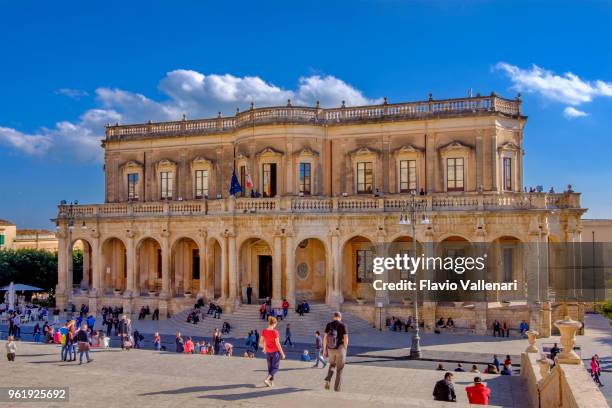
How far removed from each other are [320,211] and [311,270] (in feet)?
14.3

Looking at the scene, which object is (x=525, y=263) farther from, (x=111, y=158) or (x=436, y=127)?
(x=111, y=158)

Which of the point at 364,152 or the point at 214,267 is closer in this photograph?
the point at 364,152

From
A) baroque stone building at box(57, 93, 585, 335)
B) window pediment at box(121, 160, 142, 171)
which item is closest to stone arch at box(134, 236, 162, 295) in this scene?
baroque stone building at box(57, 93, 585, 335)

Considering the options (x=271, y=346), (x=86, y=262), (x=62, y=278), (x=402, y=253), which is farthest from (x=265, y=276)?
(x=271, y=346)

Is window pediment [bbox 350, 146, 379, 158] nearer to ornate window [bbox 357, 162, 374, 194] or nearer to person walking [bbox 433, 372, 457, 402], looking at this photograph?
ornate window [bbox 357, 162, 374, 194]

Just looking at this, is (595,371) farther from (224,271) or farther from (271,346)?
(224,271)

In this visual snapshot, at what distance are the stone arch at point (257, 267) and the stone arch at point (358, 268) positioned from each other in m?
4.79

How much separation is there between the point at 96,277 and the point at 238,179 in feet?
38.2

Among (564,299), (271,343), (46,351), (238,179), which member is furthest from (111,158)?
(271,343)

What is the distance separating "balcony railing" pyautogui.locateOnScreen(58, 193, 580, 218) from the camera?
3484cm

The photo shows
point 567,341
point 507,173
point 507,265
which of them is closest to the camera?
point 567,341

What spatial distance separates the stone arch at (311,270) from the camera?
128 ft

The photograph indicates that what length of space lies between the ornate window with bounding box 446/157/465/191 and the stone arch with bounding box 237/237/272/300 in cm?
1180

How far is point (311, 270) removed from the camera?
39312mm
